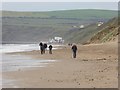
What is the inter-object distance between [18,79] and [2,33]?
14647 cm

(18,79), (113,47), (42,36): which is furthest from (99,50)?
(42,36)

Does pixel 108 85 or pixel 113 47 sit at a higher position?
pixel 108 85

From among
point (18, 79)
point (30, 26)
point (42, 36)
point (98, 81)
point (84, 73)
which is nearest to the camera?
point (98, 81)

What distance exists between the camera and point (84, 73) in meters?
24.0

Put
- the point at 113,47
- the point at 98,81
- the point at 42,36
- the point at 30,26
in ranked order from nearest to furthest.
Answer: the point at 98,81
the point at 113,47
the point at 42,36
the point at 30,26

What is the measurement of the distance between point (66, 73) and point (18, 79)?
317 centimetres

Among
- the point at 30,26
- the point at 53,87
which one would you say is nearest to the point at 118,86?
the point at 53,87

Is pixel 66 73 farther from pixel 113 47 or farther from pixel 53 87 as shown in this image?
pixel 113 47

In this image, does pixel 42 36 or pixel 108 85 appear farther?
pixel 42 36

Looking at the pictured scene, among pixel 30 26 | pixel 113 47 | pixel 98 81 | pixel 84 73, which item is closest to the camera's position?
pixel 98 81

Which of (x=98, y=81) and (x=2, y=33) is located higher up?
(x=98, y=81)

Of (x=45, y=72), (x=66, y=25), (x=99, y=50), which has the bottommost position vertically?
(x=66, y=25)

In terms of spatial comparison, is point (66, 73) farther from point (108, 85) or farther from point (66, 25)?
point (66, 25)

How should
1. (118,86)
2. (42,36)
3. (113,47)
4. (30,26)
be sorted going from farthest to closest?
(30,26) < (42,36) < (113,47) < (118,86)
